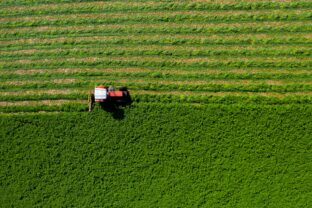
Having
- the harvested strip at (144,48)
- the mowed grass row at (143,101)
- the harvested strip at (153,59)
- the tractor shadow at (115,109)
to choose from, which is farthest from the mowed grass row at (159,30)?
the tractor shadow at (115,109)

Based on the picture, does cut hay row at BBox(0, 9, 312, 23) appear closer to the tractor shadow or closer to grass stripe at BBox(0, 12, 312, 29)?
grass stripe at BBox(0, 12, 312, 29)

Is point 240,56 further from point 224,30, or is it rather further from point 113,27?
point 113,27

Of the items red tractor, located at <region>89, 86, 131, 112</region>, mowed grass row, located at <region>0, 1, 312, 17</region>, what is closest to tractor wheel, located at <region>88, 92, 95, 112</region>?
red tractor, located at <region>89, 86, 131, 112</region>

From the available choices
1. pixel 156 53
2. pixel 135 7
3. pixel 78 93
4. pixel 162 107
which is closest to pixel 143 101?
pixel 162 107

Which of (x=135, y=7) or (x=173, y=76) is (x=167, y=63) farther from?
(x=135, y=7)

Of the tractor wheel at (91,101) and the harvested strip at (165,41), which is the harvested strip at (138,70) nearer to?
the harvested strip at (165,41)

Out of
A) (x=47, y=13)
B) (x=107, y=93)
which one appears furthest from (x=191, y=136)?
(x=47, y=13)
